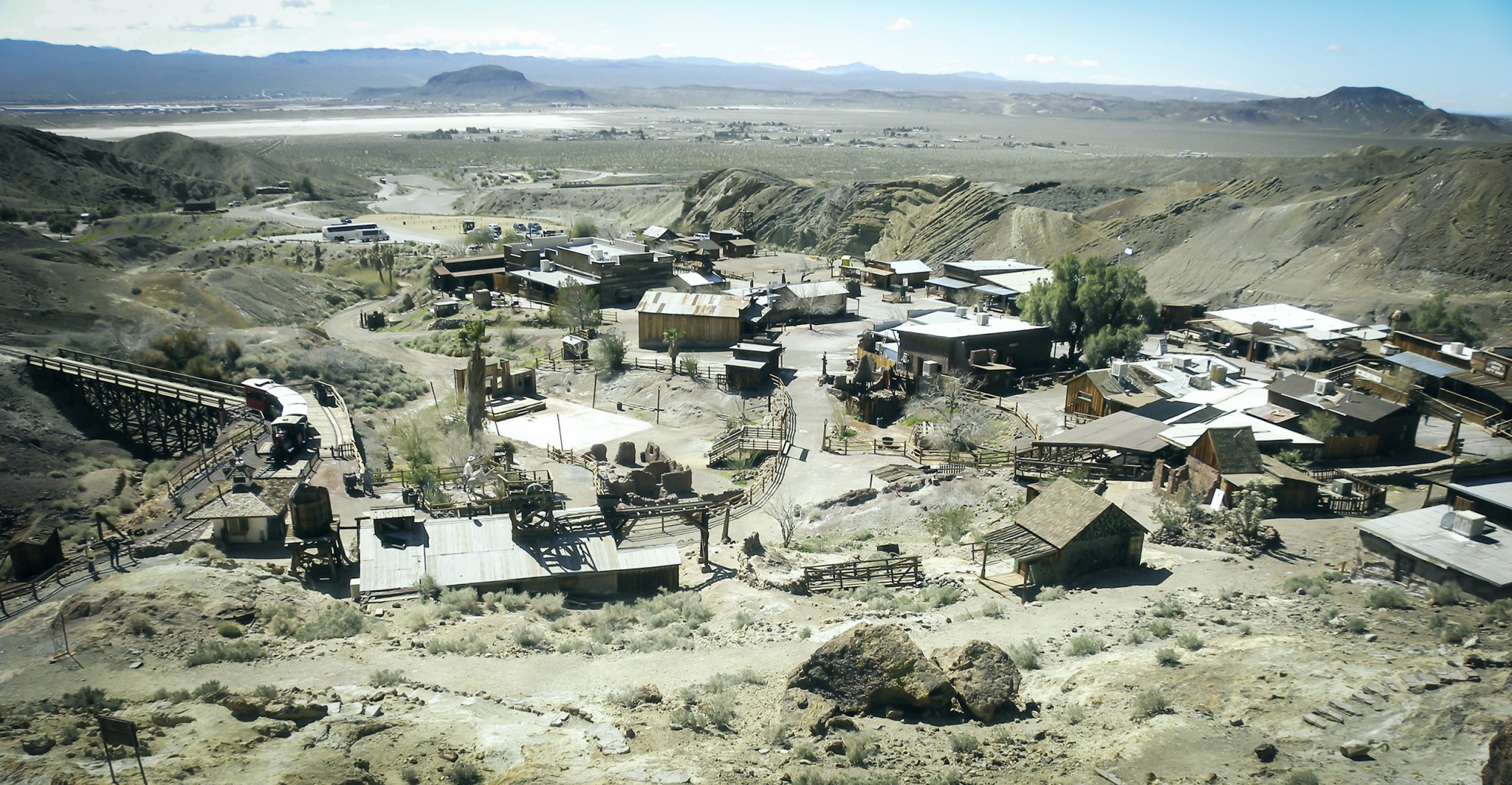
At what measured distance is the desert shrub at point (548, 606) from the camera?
21156 mm

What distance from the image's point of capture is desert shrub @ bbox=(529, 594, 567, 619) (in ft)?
69.4

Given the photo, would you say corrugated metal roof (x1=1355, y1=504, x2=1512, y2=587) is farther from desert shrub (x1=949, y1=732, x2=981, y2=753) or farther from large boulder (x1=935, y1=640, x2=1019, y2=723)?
desert shrub (x1=949, y1=732, x2=981, y2=753)

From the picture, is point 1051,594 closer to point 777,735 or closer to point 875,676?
point 875,676

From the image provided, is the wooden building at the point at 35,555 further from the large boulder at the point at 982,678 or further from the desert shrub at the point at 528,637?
the large boulder at the point at 982,678

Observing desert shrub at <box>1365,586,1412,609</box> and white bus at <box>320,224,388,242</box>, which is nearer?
desert shrub at <box>1365,586,1412,609</box>

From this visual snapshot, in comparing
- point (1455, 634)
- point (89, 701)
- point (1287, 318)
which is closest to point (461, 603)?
point (89, 701)

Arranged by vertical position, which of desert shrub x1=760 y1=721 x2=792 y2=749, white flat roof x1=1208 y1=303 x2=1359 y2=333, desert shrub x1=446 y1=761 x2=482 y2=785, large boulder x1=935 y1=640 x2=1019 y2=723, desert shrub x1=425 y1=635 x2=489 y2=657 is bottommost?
desert shrub x1=425 y1=635 x2=489 y2=657

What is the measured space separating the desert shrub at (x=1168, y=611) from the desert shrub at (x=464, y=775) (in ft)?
45.5

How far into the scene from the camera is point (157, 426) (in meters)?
37.0

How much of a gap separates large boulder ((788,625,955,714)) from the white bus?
272 feet

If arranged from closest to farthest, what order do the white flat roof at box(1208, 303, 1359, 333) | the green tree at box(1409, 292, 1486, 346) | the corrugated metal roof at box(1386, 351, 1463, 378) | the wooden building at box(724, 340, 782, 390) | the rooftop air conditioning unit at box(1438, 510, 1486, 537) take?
the rooftop air conditioning unit at box(1438, 510, 1486, 537) < the corrugated metal roof at box(1386, 351, 1463, 378) < the wooden building at box(724, 340, 782, 390) < the green tree at box(1409, 292, 1486, 346) < the white flat roof at box(1208, 303, 1359, 333)

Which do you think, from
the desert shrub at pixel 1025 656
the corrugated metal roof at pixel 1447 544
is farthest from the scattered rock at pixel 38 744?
the corrugated metal roof at pixel 1447 544

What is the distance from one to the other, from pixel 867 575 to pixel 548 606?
26.6 feet

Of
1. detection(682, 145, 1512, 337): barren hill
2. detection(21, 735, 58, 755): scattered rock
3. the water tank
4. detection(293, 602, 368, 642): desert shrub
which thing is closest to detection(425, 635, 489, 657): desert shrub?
detection(293, 602, 368, 642): desert shrub
